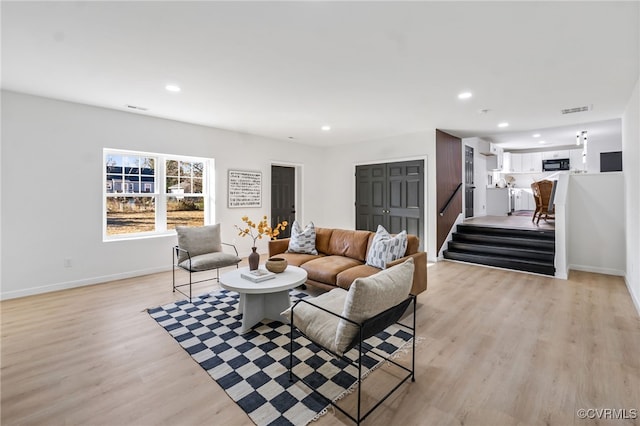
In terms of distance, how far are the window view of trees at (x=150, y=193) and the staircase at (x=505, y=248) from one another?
16.7 feet

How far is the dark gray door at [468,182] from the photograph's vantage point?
7078mm

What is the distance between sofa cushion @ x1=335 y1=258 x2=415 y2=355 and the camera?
67.8 inches

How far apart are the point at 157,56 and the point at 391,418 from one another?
3459 millimetres

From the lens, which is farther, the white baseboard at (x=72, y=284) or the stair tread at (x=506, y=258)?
the stair tread at (x=506, y=258)

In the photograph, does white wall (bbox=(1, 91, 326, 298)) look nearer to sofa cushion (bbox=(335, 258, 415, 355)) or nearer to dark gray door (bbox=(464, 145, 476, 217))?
sofa cushion (bbox=(335, 258, 415, 355))

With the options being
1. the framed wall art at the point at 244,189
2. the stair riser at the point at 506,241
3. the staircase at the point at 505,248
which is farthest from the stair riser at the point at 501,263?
the framed wall art at the point at 244,189

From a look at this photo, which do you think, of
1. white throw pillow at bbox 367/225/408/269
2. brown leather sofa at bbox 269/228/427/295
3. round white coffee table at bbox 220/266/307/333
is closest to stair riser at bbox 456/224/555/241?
brown leather sofa at bbox 269/228/427/295

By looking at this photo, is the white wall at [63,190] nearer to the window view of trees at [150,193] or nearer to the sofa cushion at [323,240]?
the window view of trees at [150,193]

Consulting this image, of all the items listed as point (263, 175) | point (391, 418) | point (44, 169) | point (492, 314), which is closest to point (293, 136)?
point (263, 175)

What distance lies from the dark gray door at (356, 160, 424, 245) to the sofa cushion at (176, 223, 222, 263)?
3.73m

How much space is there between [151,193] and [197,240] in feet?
5.27

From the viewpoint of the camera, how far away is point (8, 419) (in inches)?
67.7

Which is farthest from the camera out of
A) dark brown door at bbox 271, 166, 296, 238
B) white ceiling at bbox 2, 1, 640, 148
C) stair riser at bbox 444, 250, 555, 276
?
dark brown door at bbox 271, 166, 296, 238

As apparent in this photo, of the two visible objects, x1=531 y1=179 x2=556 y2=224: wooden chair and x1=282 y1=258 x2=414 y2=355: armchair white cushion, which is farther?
x1=531 y1=179 x2=556 y2=224: wooden chair
